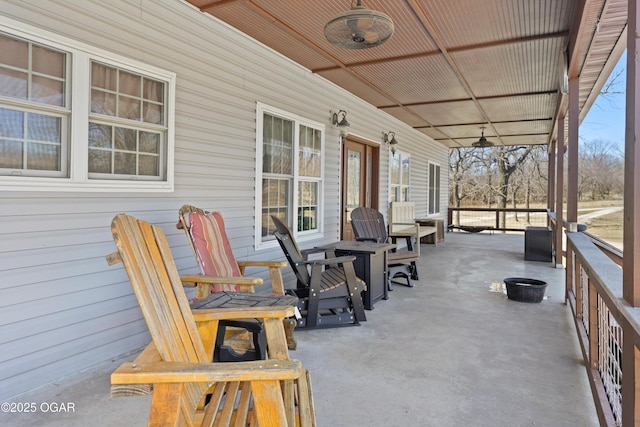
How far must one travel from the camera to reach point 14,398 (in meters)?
2.27

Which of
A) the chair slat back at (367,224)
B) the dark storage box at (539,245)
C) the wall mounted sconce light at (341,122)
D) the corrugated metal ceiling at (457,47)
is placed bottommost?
the dark storage box at (539,245)

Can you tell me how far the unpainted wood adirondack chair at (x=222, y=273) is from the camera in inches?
93.4

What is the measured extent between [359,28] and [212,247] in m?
1.82

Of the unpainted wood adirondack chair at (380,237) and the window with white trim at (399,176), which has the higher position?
the window with white trim at (399,176)

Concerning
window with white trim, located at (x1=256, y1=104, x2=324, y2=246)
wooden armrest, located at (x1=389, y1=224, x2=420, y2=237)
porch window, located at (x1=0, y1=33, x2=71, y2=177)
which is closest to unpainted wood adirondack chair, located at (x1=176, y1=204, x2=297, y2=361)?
porch window, located at (x1=0, y1=33, x2=71, y2=177)

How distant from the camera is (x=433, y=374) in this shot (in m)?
2.65

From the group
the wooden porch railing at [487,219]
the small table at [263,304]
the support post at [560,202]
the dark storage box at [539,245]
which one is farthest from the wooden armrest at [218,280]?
the wooden porch railing at [487,219]

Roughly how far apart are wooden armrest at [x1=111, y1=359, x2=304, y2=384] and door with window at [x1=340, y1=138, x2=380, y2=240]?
522cm

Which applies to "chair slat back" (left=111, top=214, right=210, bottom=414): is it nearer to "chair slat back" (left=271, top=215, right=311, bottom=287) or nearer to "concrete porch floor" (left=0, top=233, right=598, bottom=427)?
"concrete porch floor" (left=0, top=233, right=598, bottom=427)

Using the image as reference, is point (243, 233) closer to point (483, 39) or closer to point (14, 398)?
point (14, 398)

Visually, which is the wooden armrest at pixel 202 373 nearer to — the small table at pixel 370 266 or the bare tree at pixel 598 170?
the small table at pixel 370 266

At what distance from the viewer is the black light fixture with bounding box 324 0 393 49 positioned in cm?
254

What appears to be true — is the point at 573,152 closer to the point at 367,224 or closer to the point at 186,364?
the point at 367,224

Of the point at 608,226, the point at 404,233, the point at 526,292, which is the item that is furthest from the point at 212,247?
the point at 608,226
